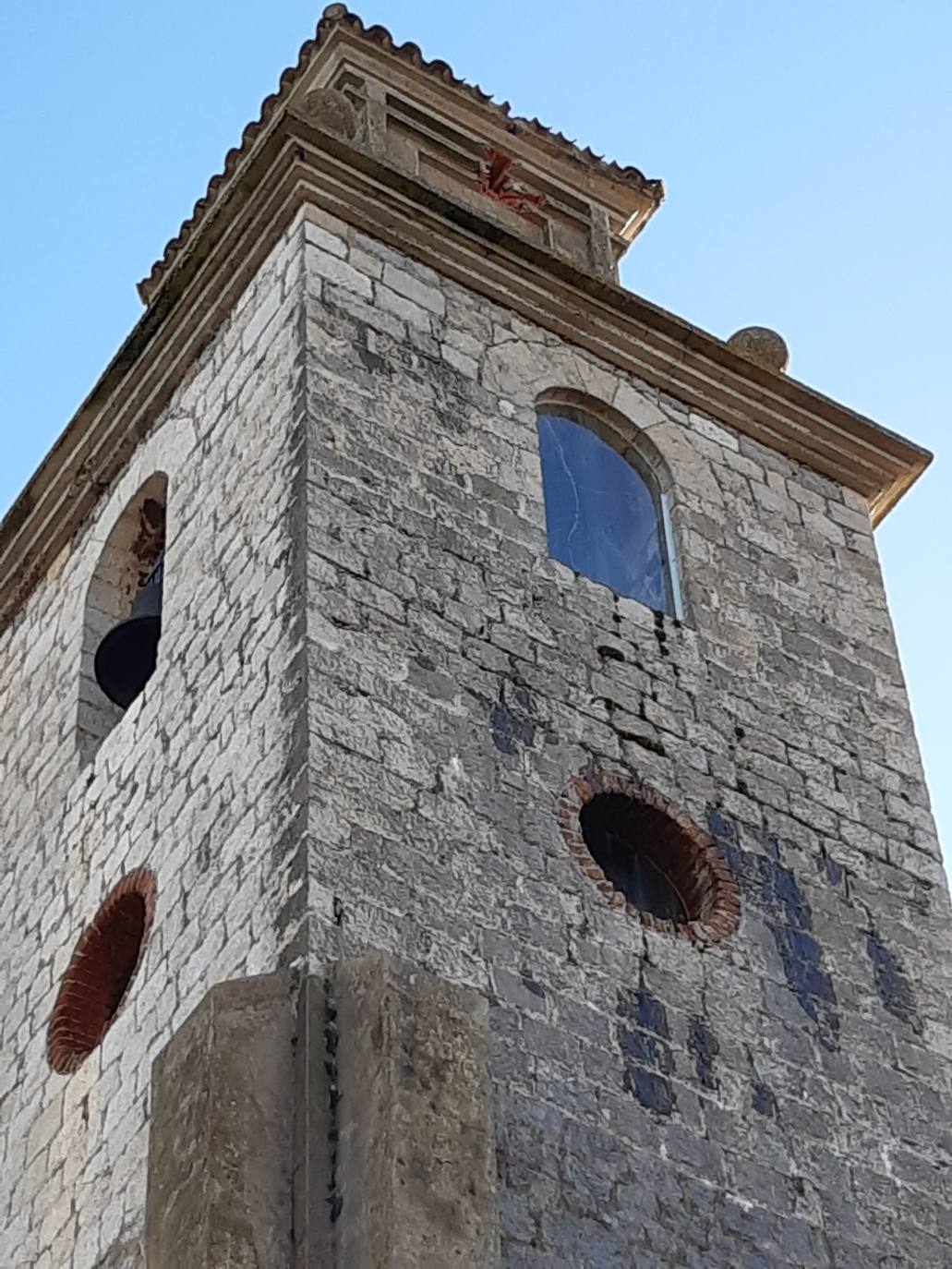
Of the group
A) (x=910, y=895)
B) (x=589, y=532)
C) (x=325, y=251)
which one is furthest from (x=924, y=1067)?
(x=325, y=251)

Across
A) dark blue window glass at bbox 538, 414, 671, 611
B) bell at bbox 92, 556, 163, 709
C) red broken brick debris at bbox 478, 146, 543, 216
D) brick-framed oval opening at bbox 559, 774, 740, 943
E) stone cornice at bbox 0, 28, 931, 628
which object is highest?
red broken brick debris at bbox 478, 146, 543, 216

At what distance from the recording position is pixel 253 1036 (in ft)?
24.3

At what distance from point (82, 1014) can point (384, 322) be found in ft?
10.4

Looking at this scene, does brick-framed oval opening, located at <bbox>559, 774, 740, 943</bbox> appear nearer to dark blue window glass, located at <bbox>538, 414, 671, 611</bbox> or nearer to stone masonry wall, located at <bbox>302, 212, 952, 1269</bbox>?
stone masonry wall, located at <bbox>302, 212, 952, 1269</bbox>

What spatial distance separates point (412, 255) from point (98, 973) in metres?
3.57

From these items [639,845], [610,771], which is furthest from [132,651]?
[639,845]

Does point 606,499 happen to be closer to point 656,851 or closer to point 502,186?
point 656,851

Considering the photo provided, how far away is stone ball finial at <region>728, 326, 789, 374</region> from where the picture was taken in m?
11.9

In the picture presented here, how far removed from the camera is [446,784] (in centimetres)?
873

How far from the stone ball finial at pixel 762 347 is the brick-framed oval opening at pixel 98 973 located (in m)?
4.24

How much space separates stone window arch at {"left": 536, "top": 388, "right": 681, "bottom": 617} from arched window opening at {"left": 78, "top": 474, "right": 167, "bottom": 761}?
174 cm

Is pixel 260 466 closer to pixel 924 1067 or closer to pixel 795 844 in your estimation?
pixel 795 844

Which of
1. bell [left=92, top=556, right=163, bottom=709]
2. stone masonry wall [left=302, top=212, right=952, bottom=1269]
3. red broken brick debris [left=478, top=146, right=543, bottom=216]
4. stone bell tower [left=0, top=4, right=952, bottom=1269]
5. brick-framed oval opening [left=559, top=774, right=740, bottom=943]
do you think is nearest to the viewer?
stone bell tower [left=0, top=4, right=952, bottom=1269]

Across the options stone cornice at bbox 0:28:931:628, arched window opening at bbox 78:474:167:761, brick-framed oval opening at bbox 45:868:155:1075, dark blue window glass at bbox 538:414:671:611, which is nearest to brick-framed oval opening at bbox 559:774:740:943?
dark blue window glass at bbox 538:414:671:611
